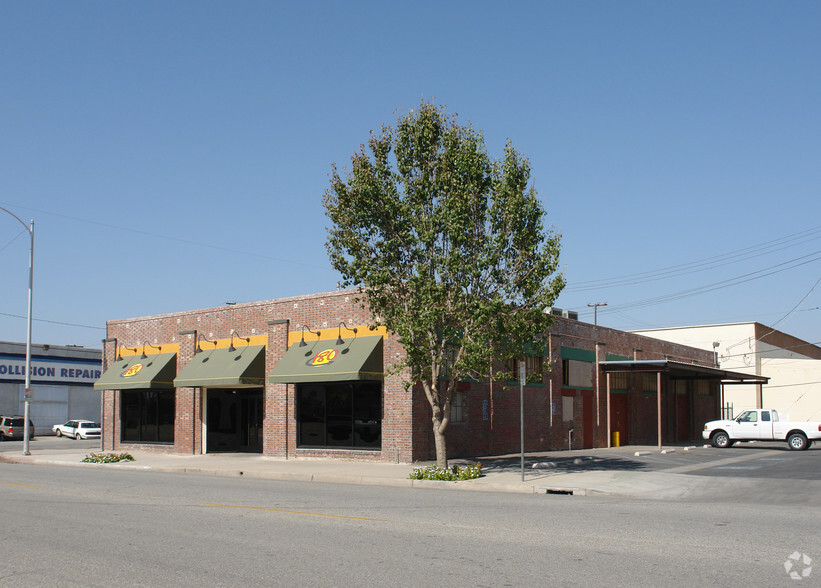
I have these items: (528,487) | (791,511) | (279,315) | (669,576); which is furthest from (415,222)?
(669,576)

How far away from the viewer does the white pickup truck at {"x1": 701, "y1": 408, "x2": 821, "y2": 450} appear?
33375 millimetres

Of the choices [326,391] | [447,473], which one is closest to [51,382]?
[326,391]

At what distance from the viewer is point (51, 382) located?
192 ft

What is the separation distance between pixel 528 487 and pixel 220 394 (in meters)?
16.4

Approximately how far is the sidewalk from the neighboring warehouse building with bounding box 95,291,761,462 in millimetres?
1016

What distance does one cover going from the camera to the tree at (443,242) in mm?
20312

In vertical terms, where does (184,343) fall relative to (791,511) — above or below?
above

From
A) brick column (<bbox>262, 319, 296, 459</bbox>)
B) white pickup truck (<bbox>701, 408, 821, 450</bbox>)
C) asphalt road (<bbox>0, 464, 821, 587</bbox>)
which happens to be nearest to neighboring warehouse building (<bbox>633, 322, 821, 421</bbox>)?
white pickup truck (<bbox>701, 408, 821, 450</bbox>)

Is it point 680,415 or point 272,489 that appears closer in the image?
point 272,489

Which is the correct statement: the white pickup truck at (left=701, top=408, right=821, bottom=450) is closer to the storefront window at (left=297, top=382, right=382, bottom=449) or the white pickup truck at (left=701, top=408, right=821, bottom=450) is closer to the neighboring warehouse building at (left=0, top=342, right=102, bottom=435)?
the storefront window at (left=297, top=382, right=382, bottom=449)

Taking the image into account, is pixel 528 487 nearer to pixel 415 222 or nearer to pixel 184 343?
pixel 415 222

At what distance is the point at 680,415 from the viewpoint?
4234cm

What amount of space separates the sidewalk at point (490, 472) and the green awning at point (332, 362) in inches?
106

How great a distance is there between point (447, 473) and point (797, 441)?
69.2 feet
